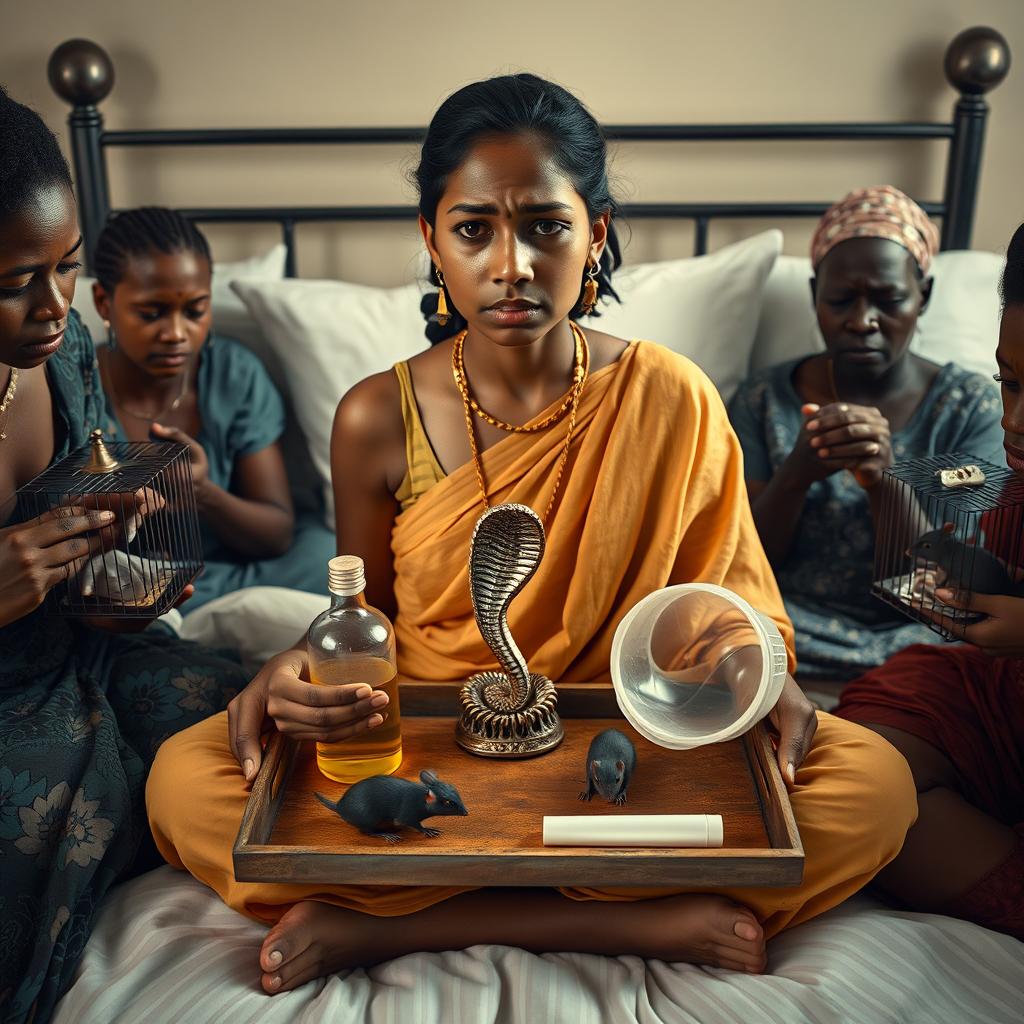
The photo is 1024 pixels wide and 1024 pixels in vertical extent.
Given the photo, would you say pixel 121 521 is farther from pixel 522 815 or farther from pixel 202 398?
pixel 202 398

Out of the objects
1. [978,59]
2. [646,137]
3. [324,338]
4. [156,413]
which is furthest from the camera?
[646,137]

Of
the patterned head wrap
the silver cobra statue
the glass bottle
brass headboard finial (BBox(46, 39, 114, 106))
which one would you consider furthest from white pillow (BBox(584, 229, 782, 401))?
brass headboard finial (BBox(46, 39, 114, 106))

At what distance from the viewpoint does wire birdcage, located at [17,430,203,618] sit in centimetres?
151

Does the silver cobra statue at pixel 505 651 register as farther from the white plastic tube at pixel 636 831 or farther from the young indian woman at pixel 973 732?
the young indian woman at pixel 973 732

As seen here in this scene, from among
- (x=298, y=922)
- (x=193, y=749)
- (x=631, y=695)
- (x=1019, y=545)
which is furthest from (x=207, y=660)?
(x=1019, y=545)

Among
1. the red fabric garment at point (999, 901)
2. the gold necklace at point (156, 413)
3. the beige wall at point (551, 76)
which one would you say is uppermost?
the beige wall at point (551, 76)

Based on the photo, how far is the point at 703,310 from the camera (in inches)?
96.1

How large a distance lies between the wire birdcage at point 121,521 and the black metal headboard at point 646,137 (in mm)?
1246

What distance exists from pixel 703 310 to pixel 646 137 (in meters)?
0.53

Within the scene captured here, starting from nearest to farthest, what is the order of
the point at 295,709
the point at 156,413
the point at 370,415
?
1. the point at 295,709
2. the point at 370,415
3. the point at 156,413

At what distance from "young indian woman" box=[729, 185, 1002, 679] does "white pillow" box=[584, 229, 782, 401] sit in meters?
0.24

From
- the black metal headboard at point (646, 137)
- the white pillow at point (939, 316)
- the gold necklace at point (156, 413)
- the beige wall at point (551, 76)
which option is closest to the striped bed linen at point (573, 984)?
the gold necklace at point (156, 413)

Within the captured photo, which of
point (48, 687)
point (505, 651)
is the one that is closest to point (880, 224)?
point (505, 651)

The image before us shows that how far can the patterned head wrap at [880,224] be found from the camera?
2127 mm
